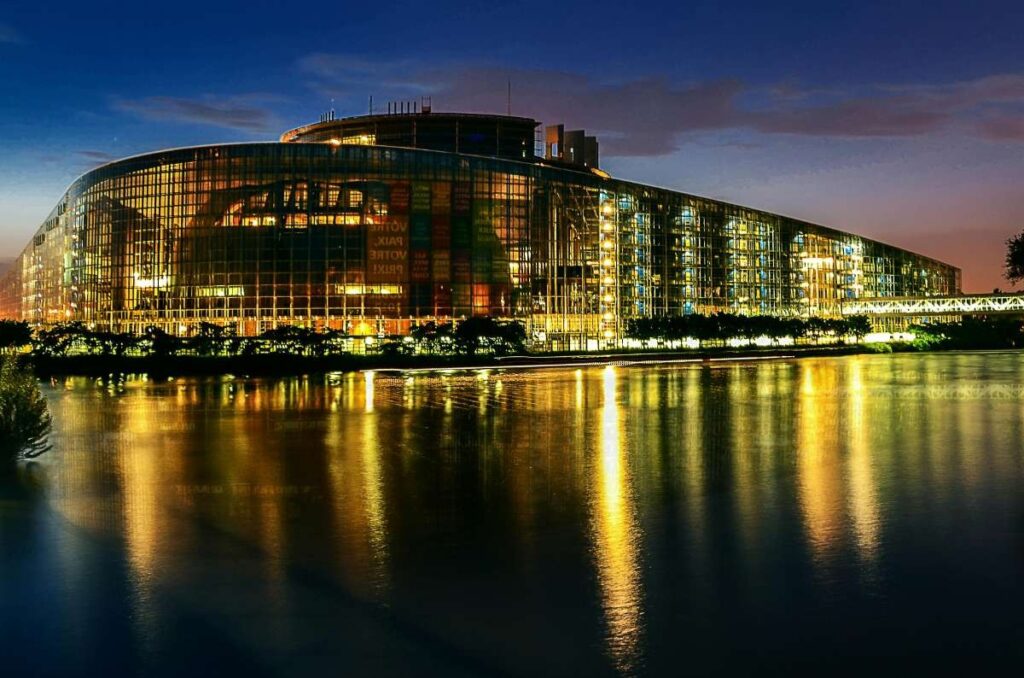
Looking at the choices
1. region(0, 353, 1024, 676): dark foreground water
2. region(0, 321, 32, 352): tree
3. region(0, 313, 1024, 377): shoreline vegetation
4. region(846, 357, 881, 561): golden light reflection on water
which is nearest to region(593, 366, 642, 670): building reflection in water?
region(0, 353, 1024, 676): dark foreground water

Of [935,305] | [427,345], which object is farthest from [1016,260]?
[935,305]

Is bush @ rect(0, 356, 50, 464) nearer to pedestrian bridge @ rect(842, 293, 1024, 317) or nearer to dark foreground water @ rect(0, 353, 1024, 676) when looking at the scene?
dark foreground water @ rect(0, 353, 1024, 676)

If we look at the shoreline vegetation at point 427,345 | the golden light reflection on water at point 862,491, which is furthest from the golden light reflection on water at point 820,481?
the shoreline vegetation at point 427,345

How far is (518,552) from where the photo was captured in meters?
13.5

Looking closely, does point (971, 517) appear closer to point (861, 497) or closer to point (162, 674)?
point (861, 497)

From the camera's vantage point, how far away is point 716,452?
24016 mm

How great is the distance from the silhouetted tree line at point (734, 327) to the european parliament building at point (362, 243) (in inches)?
251

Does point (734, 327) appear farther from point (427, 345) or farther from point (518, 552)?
point (518, 552)

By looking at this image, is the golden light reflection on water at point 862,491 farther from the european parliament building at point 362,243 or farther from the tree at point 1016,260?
the european parliament building at point 362,243

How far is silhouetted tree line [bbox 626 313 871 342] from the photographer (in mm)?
116688

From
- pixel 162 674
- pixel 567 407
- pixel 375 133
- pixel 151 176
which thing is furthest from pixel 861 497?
pixel 375 133

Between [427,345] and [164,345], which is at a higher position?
[164,345]

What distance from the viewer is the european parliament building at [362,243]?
109m

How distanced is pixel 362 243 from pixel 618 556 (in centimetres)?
9892
